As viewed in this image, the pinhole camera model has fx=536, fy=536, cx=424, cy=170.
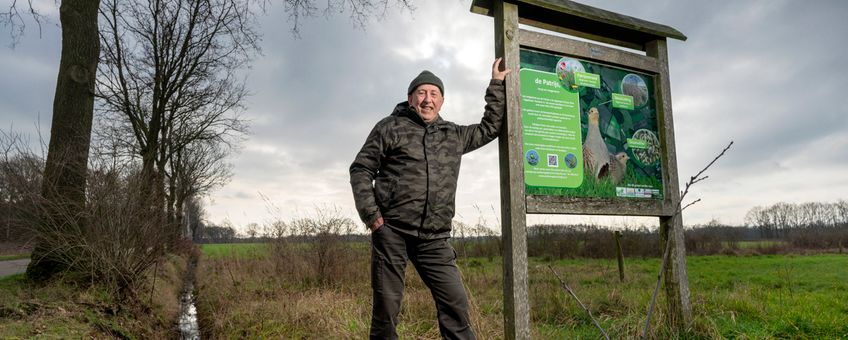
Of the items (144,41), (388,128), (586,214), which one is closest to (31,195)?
(388,128)

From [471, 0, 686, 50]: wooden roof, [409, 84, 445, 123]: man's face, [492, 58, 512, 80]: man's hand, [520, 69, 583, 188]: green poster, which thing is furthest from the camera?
[471, 0, 686, 50]: wooden roof

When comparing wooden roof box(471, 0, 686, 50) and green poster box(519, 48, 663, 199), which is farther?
wooden roof box(471, 0, 686, 50)

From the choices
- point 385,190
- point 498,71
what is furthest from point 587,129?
point 385,190

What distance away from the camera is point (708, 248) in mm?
32844

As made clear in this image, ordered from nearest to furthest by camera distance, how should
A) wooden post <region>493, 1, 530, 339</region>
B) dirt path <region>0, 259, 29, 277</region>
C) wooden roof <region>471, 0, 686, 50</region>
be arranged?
wooden post <region>493, 1, 530, 339</region> → wooden roof <region>471, 0, 686, 50</region> → dirt path <region>0, 259, 29, 277</region>

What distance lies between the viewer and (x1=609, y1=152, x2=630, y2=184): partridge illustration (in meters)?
4.61

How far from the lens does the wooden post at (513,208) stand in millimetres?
3898

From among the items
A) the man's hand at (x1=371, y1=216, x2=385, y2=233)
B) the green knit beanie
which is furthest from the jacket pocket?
the green knit beanie

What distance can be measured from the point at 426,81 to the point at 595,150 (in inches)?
67.4

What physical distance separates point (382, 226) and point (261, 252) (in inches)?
347

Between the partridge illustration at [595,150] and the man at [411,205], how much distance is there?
53.2 inches

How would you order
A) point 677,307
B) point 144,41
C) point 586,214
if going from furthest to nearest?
point 144,41 < point 677,307 < point 586,214

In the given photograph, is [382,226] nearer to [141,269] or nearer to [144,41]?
[141,269]

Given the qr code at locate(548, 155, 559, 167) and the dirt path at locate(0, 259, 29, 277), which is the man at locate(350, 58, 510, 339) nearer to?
the qr code at locate(548, 155, 559, 167)
